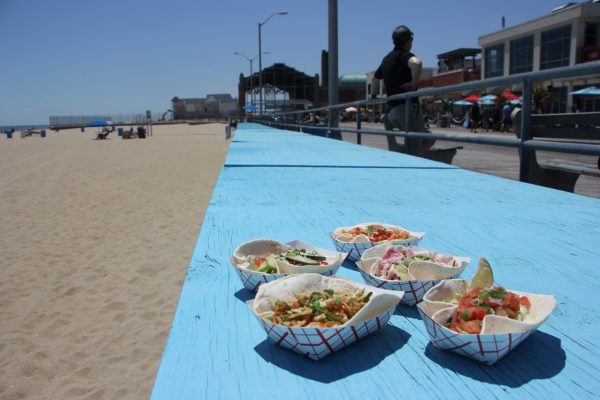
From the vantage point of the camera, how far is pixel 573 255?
1.89 metres

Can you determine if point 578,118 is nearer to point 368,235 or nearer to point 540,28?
point 368,235

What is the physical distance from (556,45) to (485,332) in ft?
141

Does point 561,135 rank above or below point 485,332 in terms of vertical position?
above

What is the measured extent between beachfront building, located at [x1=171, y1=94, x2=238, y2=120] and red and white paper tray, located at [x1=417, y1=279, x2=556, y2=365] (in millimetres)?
114149

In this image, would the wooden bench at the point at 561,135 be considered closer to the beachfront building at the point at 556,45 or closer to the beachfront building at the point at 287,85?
the beachfront building at the point at 556,45

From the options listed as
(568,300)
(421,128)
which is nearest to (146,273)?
(421,128)

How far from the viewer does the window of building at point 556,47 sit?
37272mm

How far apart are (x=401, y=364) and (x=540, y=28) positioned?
44.4 meters

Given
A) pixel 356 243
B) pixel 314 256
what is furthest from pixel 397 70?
pixel 314 256

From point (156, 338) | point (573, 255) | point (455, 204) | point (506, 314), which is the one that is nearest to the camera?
point (506, 314)

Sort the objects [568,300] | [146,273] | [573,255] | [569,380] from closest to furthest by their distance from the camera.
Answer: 1. [569,380]
2. [568,300]
3. [573,255]
4. [146,273]

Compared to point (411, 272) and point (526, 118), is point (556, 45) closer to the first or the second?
point (526, 118)

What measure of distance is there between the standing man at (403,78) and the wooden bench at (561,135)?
2109 mm

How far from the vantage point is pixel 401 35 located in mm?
6922
